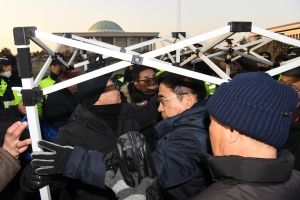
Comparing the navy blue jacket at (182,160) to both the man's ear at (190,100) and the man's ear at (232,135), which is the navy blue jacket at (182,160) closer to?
the man's ear at (190,100)

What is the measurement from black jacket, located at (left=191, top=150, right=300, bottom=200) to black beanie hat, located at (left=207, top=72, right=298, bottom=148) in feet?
0.35

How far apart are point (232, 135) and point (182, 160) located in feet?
1.58

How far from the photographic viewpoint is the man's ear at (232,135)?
1033 millimetres

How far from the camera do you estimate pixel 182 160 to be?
4.77ft

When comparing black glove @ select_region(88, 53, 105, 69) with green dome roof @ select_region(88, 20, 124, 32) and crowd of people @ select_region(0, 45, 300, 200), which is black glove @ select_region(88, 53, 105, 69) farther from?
green dome roof @ select_region(88, 20, 124, 32)

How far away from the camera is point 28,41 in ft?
5.33

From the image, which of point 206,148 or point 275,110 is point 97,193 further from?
point 275,110

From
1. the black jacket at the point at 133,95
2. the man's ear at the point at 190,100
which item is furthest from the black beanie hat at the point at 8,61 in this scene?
the man's ear at the point at 190,100

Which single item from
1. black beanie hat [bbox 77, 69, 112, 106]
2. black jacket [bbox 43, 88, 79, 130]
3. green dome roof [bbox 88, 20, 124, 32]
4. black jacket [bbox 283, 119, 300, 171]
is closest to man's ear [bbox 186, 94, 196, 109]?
black beanie hat [bbox 77, 69, 112, 106]

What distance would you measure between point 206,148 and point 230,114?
23.4 inches

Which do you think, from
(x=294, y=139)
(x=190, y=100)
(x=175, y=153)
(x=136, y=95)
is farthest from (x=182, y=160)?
(x=136, y=95)

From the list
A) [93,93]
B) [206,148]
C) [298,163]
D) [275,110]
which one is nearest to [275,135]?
[275,110]

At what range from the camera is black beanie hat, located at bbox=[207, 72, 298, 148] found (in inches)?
37.6

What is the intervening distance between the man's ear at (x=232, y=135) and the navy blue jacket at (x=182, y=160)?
45 centimetres
